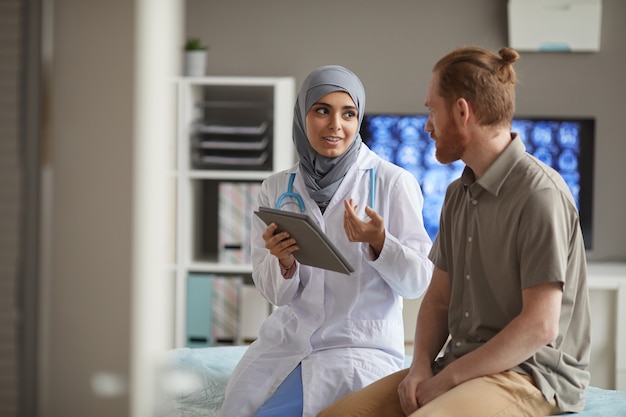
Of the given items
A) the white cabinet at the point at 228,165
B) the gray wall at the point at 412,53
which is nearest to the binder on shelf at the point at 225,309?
the white cabinet at the point at 228,165

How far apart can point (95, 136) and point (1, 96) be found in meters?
0.05

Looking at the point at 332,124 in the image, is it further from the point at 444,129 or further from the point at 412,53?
the point at 412,53

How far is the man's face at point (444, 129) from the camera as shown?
5.24 feet

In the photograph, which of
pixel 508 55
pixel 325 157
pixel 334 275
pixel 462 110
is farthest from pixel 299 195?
pixel 508 55

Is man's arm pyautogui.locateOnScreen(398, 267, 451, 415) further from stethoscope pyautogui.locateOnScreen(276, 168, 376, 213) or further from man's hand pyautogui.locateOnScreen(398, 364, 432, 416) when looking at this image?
stethoscope pyautogui.locateOnScreen(276, 168, 376, 213)

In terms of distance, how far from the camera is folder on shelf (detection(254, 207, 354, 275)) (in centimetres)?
171

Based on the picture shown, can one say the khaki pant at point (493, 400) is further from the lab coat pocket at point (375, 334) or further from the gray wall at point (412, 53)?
the gray wall at point (412, 53)

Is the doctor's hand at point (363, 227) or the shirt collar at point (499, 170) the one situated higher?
the shirt collar at point (499, 170)

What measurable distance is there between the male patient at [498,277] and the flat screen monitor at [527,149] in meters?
2.54

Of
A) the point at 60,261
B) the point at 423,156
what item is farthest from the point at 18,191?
the point at 423,156

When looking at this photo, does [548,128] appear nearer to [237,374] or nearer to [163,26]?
[237,374]

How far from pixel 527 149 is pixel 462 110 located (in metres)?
2.76

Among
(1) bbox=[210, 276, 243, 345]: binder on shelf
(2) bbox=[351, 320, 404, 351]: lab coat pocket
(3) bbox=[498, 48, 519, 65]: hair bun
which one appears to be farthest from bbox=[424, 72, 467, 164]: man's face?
(1) bbox=[210, 276, 243, 345]: binder on shelf

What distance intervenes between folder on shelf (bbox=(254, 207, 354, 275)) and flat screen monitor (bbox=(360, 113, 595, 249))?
95.0 inches
